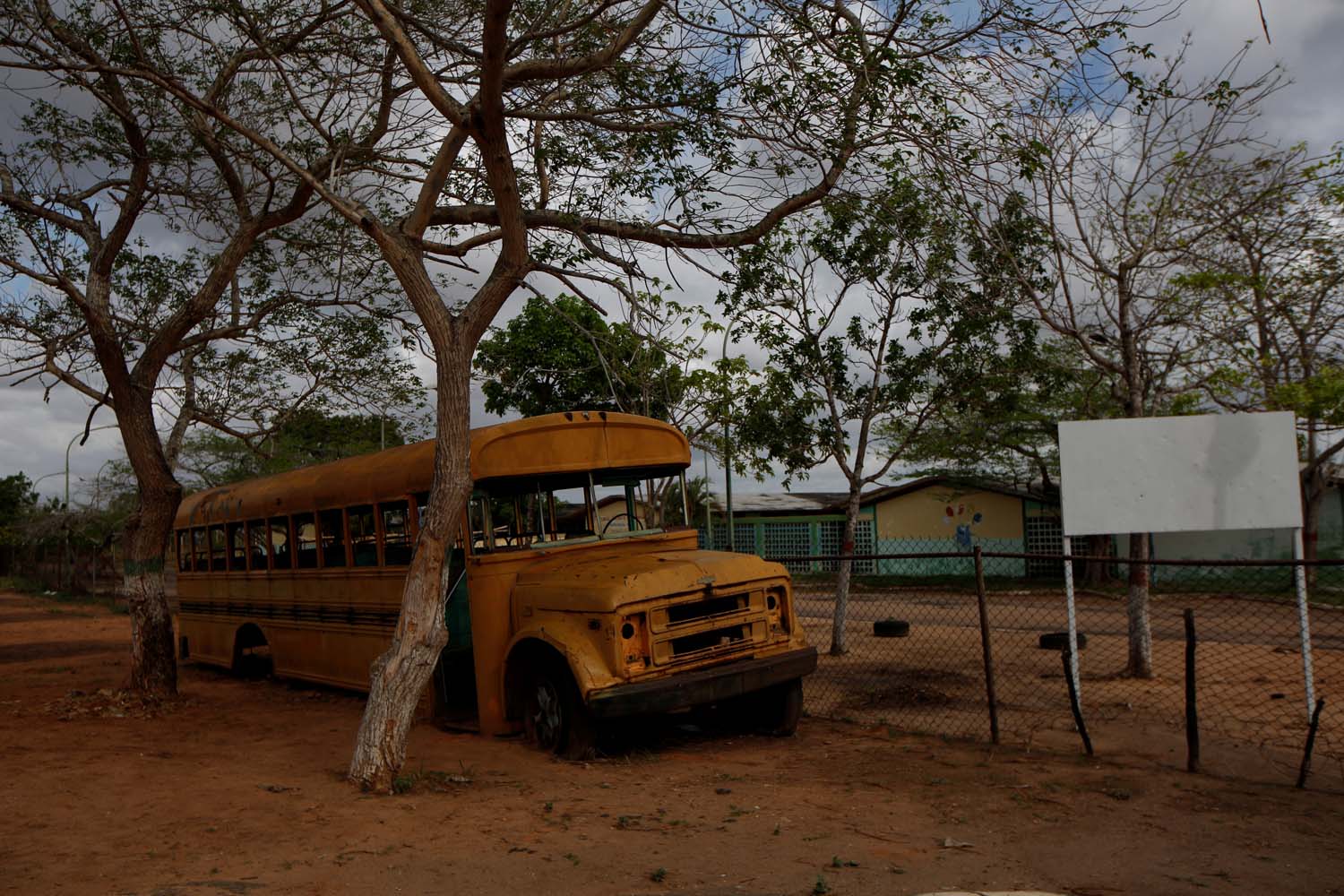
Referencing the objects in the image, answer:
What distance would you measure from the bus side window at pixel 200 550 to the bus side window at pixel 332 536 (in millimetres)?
4076

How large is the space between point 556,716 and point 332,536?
4.09m

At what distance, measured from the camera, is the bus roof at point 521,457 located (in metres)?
8.50

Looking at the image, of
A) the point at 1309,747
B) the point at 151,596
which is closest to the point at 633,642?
the point at 1309,747

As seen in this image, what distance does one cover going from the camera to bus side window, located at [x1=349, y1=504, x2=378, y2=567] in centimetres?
1012

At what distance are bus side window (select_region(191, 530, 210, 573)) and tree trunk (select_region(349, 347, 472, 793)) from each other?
26.5 ft

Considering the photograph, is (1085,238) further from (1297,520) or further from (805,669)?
(805,669)

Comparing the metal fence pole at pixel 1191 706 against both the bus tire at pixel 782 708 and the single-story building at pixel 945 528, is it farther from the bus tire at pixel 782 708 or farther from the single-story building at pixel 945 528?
the single-story building at pixel 945 528

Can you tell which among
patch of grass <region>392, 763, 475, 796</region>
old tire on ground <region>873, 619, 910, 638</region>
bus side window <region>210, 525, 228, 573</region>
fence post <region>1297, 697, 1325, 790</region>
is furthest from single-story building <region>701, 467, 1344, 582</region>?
patch of grass <region>392, 763, 475, 796</region>

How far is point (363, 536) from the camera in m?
10.3

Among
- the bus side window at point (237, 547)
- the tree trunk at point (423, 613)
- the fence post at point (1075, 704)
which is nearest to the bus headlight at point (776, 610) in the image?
the fence post at point (1075, 704)

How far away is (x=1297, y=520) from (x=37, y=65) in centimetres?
1139

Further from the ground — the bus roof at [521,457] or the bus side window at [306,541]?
the bus roof at [521,457]

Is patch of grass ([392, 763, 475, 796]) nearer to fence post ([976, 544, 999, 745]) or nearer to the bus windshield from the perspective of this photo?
the bus windshield

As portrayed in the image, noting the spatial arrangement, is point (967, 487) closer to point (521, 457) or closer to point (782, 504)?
point (782, 504)
